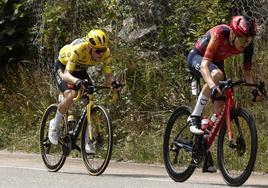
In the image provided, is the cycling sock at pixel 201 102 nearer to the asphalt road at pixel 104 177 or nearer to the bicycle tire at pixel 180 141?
the bicycle tire at pixel 180 141

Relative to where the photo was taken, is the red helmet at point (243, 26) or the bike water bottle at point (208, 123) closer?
the red helmet at point (243, 26)

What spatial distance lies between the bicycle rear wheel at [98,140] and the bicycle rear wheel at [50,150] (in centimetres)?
65

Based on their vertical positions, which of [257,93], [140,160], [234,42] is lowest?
[140,160]

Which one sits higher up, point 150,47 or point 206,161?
point 150,47

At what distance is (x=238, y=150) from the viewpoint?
8805 mm

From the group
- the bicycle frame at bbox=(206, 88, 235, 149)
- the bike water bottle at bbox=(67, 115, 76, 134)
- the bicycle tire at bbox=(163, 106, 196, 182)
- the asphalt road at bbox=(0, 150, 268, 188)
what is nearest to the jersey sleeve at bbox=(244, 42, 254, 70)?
the bicycle frame at bbox=(206, 88, 235, 149)

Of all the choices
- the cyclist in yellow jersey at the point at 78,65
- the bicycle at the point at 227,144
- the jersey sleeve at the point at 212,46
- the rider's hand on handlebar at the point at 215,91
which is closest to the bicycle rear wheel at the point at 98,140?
the cyclist in yellow jersey at the point at 78,65

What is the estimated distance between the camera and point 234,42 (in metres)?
9.02

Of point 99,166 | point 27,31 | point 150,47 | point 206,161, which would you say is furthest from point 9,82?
point 206,161

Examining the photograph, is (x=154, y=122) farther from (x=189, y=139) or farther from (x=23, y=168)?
(x=189, y=139)

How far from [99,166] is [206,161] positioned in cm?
171

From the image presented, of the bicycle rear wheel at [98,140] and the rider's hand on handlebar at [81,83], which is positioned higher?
the rider's hand on handlebar at [81,83]

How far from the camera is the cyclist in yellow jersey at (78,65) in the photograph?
10.5 meters

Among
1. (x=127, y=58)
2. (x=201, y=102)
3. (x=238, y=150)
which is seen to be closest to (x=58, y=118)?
(x=201, y=102)
